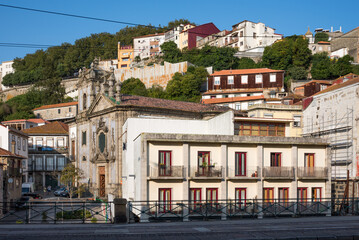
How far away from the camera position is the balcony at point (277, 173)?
3123 cm

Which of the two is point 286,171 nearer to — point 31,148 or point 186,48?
point 31,148

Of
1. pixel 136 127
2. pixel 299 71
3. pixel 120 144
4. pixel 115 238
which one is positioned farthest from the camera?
pixel 299 71

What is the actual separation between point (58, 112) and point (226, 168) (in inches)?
2749

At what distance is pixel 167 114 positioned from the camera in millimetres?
47906

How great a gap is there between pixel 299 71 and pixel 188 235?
7366 centimetres

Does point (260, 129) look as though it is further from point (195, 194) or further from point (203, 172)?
point (195, 194)

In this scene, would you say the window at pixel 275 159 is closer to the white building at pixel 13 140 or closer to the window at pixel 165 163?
the window at pixel 165 163

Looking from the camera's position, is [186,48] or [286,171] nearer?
[286,171]

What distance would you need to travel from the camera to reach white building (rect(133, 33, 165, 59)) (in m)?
134

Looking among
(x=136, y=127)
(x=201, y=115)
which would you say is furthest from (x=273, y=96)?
(x=136, y=127)

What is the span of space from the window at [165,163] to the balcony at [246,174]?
163 inches

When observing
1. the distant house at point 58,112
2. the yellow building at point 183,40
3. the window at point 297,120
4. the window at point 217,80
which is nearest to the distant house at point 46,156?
the distant house at point 58,112

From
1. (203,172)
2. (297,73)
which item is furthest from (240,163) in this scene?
(297,73)

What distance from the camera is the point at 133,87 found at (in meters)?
95.2
